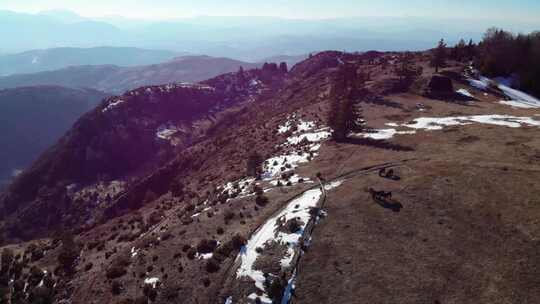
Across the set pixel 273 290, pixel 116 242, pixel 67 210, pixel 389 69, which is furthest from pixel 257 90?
pixel 273 290

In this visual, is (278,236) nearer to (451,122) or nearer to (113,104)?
(451,122)

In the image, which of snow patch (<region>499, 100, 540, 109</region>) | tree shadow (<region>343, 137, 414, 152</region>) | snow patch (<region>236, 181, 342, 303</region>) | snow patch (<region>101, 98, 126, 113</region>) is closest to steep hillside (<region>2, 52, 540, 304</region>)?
snow patch (<region>236, 181, 342, 303</region>)

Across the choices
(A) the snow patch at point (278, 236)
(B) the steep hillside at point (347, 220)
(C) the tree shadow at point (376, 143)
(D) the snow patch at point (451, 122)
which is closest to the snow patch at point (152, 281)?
(B) the steep hillside at point (347, 220)

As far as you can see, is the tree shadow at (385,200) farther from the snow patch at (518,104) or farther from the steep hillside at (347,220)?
the snow patch at (518,104)

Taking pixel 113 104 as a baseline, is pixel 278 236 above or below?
above

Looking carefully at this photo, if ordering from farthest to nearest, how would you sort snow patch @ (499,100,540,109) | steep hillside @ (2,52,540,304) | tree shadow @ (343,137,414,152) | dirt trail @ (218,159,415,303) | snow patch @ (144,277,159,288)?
snow patch @ (499,100,540,109), tree shadow @ (343,137,414,152), snow patch @ (144,277,159,288), dirt trail @ (218,159,415,303), steep hillside @ (2,52,540,304)

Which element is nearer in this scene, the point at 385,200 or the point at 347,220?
the point at 347,220

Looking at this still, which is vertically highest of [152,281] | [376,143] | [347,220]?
[376,143]

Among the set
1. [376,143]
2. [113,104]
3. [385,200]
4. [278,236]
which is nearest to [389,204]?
[385,200]

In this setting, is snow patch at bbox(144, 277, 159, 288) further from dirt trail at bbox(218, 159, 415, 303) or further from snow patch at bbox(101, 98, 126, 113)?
snow patch at bbox(101, 98, 126, 113)
